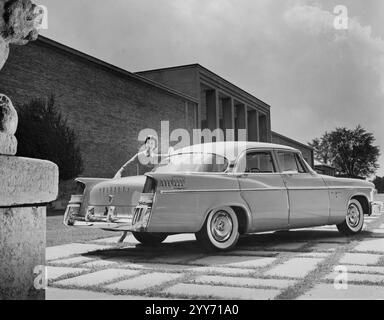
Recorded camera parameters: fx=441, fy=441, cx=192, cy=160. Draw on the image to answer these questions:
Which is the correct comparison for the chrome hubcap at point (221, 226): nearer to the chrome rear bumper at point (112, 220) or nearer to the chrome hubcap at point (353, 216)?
the chrome rear bumper at point (112, 220)

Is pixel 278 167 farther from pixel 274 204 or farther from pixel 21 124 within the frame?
pixel 21 124

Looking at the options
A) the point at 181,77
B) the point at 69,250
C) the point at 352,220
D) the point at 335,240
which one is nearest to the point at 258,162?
the point at 335,240

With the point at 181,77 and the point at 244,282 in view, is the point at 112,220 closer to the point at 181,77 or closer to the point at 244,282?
the point at 244,282

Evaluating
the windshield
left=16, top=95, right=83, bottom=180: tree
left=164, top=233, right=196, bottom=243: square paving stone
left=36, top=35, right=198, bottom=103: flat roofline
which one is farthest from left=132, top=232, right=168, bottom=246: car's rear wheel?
left=36, top=35, right=198, bottom=103: flat roofline

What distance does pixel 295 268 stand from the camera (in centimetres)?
408

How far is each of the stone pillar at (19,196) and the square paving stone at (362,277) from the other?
2.40 meters

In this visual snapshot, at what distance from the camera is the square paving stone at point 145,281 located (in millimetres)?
3383

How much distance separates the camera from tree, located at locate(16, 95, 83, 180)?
14.5 meters

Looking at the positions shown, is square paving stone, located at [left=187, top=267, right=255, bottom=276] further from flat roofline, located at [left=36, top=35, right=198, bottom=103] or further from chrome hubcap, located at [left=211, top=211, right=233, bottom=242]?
flat roofline, located at [left=36, top=35, right=198, bottom=103]

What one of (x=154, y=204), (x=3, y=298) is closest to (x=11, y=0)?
(x=3, y=298)

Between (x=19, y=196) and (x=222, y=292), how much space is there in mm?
1711

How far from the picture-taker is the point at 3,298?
1981 mm

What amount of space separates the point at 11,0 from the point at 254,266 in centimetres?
313

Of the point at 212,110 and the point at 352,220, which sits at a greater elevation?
the point at 212,110
